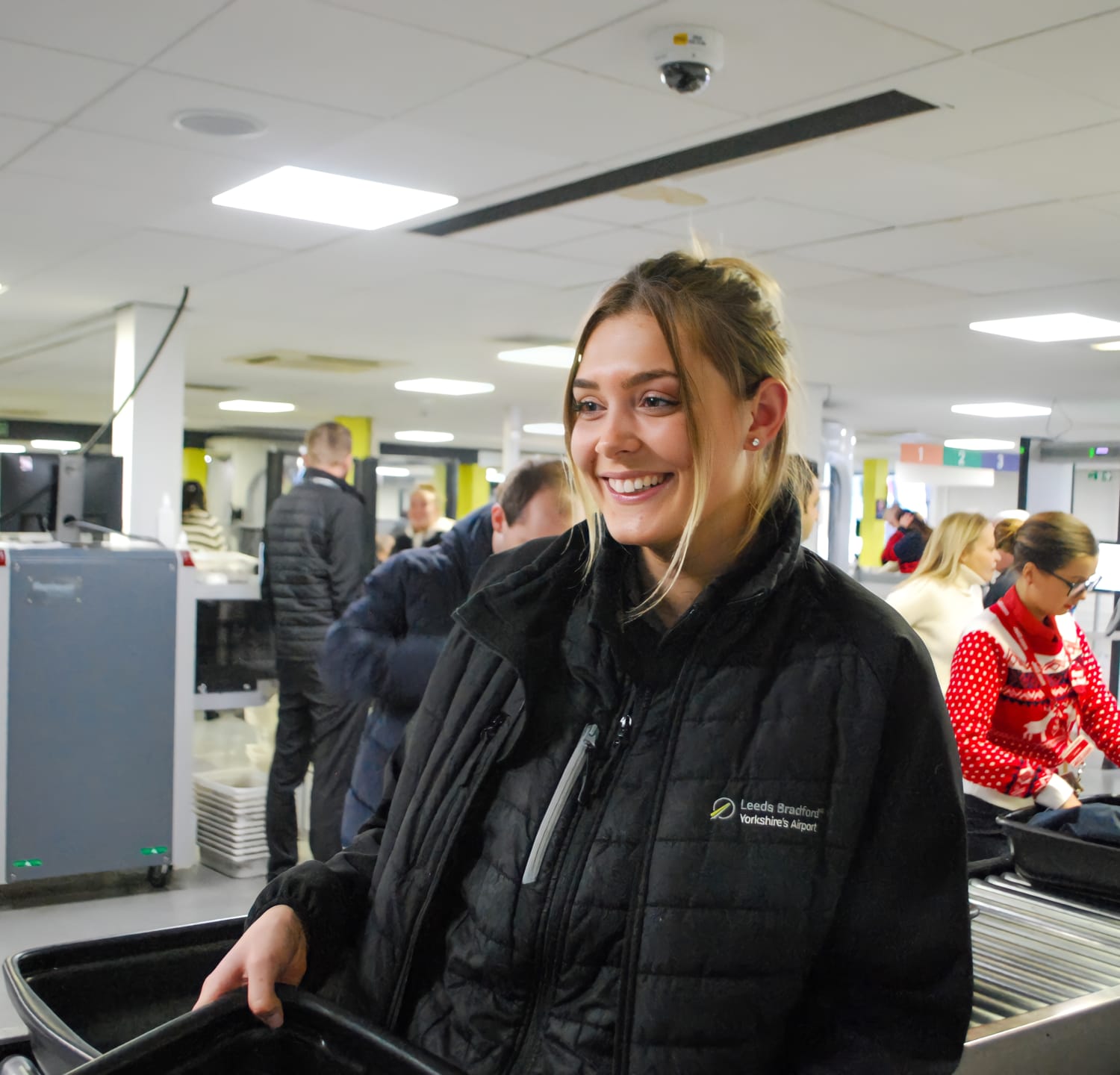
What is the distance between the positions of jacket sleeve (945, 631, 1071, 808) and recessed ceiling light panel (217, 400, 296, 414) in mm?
11230

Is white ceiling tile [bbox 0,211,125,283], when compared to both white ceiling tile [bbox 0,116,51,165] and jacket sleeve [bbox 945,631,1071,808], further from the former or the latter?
jacket sleeve [bbox 945,631,1071,808]

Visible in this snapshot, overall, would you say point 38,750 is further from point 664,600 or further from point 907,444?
point 907,444

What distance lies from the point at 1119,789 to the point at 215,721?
6.26 metres

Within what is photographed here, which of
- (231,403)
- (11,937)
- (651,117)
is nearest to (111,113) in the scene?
(651,117)

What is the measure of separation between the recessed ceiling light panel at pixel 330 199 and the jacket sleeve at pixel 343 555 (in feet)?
3.87

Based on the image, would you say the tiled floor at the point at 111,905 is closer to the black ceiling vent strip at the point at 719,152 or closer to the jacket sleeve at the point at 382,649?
the jacket sleeve at the point at 382,649

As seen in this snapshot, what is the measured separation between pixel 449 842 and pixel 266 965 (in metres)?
0.21

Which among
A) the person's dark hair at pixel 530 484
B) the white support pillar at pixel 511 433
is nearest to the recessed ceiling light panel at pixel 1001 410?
the white support pillar at pixel 511 433

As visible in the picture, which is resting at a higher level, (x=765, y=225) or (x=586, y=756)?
(x=765, y=225)

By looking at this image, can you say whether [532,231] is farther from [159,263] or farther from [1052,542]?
[1052,542]

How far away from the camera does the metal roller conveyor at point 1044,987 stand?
1.53 metres

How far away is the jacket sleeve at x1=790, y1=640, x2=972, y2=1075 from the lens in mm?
1052

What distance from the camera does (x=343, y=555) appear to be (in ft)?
17.2

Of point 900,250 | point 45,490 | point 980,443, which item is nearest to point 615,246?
point 900,250
